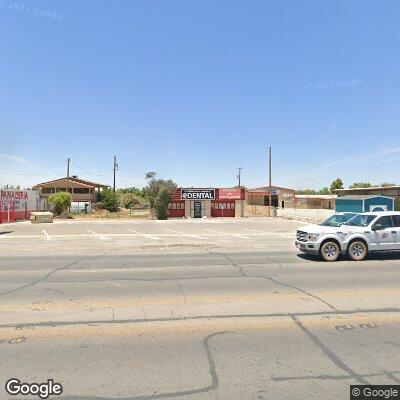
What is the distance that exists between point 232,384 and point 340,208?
34272 millimetres

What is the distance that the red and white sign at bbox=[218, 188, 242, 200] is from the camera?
49.4 metres

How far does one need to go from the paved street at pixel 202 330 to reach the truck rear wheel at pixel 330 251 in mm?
1526

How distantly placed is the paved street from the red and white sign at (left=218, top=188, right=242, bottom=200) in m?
37.8

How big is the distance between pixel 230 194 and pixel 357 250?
36.3m

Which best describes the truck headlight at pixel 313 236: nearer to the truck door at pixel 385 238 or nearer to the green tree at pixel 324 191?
the truck door at pixel 385 238

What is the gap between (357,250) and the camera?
44.1ft

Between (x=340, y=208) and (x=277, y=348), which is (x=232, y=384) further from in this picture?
(x=340, y=208)

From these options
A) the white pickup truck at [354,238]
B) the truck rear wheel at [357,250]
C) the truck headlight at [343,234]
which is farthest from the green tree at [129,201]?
the truck rear wheel at [357,250]

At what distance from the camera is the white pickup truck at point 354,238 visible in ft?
43.7

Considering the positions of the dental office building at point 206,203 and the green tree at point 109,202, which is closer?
the dental office building at point 206,203

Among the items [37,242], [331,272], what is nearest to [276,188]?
[37,242]

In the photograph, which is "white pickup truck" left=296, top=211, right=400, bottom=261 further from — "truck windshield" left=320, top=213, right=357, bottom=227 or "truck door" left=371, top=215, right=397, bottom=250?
"truck windshield" left=320, top=213, right=357, bottom=227

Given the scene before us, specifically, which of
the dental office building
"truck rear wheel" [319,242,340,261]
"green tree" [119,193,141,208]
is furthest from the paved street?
"green tree" [119,193,141,208]

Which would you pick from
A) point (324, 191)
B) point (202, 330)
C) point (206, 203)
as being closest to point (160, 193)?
point (206, 203)
